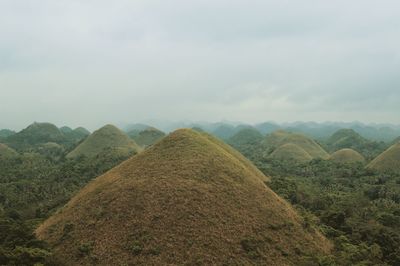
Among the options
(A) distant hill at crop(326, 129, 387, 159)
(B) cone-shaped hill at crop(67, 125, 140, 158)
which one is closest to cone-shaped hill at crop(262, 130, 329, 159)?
(A) distant hill at crop(326, 129, 387, 159)

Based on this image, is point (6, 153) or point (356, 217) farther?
point (6, 153)

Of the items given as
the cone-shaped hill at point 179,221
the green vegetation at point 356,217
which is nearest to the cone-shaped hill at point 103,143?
the green vegetation at point 356,217

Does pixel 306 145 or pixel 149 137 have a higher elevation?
pixel 149 137

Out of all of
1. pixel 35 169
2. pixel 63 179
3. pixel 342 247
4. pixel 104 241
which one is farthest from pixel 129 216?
pixel 35 169

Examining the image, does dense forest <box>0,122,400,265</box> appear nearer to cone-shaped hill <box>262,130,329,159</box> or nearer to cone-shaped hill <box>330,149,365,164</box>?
cone-shaped hill <box>330,149,365,164</box>

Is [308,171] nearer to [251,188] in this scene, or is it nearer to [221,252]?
[251,188]

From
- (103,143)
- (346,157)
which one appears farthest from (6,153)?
(346,157)

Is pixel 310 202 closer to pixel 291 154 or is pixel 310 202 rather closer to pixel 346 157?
pixel 346 157
